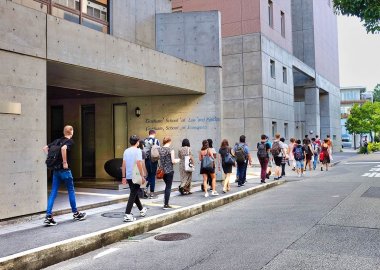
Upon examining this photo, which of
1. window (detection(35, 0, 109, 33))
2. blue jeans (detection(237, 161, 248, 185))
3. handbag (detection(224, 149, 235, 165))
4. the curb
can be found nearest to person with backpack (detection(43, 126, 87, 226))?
the curb

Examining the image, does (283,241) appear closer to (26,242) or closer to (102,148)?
(26,242)

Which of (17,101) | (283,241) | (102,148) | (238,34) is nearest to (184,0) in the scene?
(238,34)

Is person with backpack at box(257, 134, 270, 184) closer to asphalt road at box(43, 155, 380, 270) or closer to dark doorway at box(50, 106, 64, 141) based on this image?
asphalt road at box(43, 155, 380, 270)

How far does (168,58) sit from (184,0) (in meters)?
16.7

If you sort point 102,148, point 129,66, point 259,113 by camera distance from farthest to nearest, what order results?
point 259,113 < point 102,148 < point 129,66

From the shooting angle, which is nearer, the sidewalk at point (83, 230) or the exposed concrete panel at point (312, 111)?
the sidewalk at point (83, 230)

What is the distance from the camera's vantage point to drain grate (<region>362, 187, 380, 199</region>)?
36.9 ft

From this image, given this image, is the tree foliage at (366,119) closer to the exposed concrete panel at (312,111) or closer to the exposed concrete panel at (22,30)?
the exposed concrete panel at (312,111)

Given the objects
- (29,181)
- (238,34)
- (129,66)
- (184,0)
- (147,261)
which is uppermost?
(184,0)

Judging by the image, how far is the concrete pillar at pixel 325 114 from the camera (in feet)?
138

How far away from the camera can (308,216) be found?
8445 millimetres

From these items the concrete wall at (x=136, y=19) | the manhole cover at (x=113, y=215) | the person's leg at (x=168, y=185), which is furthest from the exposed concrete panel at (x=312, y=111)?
the manhole cover at (x=113, y=215)

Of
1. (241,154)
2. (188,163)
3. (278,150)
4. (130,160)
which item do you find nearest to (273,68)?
(278,150)

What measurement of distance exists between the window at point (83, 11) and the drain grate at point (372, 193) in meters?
9.61
